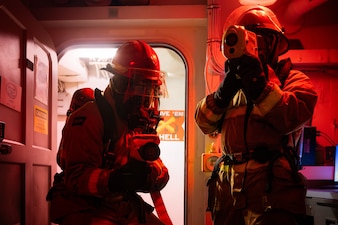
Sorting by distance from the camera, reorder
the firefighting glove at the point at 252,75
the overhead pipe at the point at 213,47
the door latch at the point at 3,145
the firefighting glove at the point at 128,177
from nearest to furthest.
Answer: the firefighting glove at the point at 252,75, the firefighting glove at the point at 128,177, the door latch at the point at 3,145, the overhead pipe at the point at 213,47

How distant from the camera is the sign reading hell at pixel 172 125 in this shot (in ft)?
18.7

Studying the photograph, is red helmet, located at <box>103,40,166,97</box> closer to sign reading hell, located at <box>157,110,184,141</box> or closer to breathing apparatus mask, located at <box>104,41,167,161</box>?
breathing apparatus mask, located at <box>104,41,167,161</box>

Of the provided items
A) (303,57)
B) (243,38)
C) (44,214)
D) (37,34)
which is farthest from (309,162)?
(37,34)

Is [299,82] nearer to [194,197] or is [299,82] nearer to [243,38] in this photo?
[243,38]

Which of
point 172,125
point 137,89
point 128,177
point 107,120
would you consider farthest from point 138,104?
point 172,125

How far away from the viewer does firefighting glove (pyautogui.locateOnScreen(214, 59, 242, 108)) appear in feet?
6.28

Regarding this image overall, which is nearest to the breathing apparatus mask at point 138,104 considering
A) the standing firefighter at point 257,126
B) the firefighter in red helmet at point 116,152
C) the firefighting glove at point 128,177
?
the firefighter in red helmet at point 116,152

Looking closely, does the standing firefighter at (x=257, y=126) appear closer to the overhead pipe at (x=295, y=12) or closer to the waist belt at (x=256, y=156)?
the waist belt at (x=256, y=156)

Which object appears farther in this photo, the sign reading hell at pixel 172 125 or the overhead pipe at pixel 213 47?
the sign reading hell at pixel 172 125

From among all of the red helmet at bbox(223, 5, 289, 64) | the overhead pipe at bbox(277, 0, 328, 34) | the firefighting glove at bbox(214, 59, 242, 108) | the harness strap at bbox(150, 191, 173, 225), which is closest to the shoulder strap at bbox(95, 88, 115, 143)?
the harness strap at bbox(150, 191, 173, 225)

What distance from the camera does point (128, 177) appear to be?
195cm

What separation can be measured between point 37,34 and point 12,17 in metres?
0.48

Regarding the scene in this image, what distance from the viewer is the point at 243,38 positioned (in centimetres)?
187

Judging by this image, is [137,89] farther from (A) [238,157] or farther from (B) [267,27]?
(B) [267,27]
